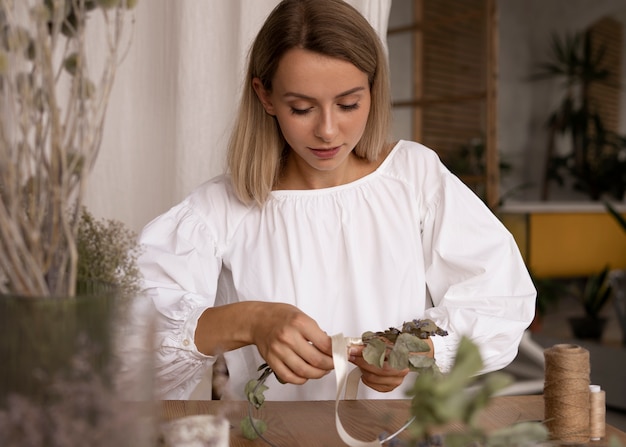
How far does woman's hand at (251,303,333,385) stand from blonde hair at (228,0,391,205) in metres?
0.49

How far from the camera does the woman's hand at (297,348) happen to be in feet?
3.64

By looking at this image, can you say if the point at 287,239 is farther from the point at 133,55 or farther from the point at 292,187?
the point at 133,55

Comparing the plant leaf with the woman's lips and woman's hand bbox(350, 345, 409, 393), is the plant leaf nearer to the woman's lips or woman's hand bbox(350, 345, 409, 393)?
woman's hand bbox(350, 345, 409, 393)

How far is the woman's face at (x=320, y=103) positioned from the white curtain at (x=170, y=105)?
519mm

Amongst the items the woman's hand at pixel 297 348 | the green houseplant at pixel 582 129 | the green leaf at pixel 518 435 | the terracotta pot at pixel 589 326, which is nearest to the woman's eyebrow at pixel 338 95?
the woman's hand at pixel 297 348

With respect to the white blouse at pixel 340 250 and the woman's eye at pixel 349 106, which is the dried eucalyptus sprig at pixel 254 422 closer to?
the white blouse at pixel 340 250

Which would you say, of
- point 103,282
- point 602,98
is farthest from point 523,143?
point 103,282

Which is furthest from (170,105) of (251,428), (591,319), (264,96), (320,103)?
(591,319)

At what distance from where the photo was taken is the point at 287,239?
5.27 feet

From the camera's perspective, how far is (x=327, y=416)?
1089mm

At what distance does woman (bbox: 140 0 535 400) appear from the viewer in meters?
1.37

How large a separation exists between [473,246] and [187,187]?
0.78 m

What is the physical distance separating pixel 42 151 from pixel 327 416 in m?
0.61

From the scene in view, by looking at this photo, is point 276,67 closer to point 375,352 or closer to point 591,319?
point 375,352
